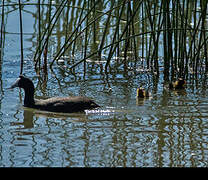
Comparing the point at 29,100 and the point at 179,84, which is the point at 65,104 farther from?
the point at 179,84

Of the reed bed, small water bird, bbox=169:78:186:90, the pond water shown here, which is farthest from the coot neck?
small water bird, bbox=169:78:186:90

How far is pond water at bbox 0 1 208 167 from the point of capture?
414cm

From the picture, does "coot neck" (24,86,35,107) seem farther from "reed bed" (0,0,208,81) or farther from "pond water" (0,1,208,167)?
"reed bed" (0,0,208,81)

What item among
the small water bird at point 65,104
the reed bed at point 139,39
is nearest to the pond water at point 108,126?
the small water bird at point 65,104

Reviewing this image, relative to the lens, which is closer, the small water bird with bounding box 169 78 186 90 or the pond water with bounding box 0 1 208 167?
the pond water with bounding box 0 1 208 167

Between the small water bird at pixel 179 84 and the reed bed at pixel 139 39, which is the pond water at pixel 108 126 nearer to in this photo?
the small water bird at pixel 179 84

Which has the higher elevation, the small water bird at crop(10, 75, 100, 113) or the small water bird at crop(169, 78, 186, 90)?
the small water bird at crop(169, 78, 186, 90)

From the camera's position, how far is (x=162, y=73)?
848 cm

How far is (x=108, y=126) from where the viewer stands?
17.1 ft

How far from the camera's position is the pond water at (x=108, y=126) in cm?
414

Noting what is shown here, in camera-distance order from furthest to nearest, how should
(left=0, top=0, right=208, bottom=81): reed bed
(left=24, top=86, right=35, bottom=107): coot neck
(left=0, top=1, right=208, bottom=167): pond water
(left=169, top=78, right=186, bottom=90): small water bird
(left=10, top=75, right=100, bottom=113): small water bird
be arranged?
1. (left=0, top=0, right=208, bottom=81): reed bed
2. (left=169, top=78, right=186, bottom=90): small water bird
3. (left=24, top=86, right=35, bottom=107): coot neck
4. (left=10, top=75, right=100, bottom=113): small water bird
5. (left=0, top=1, right=208, bottom=167): pond water

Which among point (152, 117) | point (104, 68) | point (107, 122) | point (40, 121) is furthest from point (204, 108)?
point (104, 68)

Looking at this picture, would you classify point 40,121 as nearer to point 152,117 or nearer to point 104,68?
point 152,117
